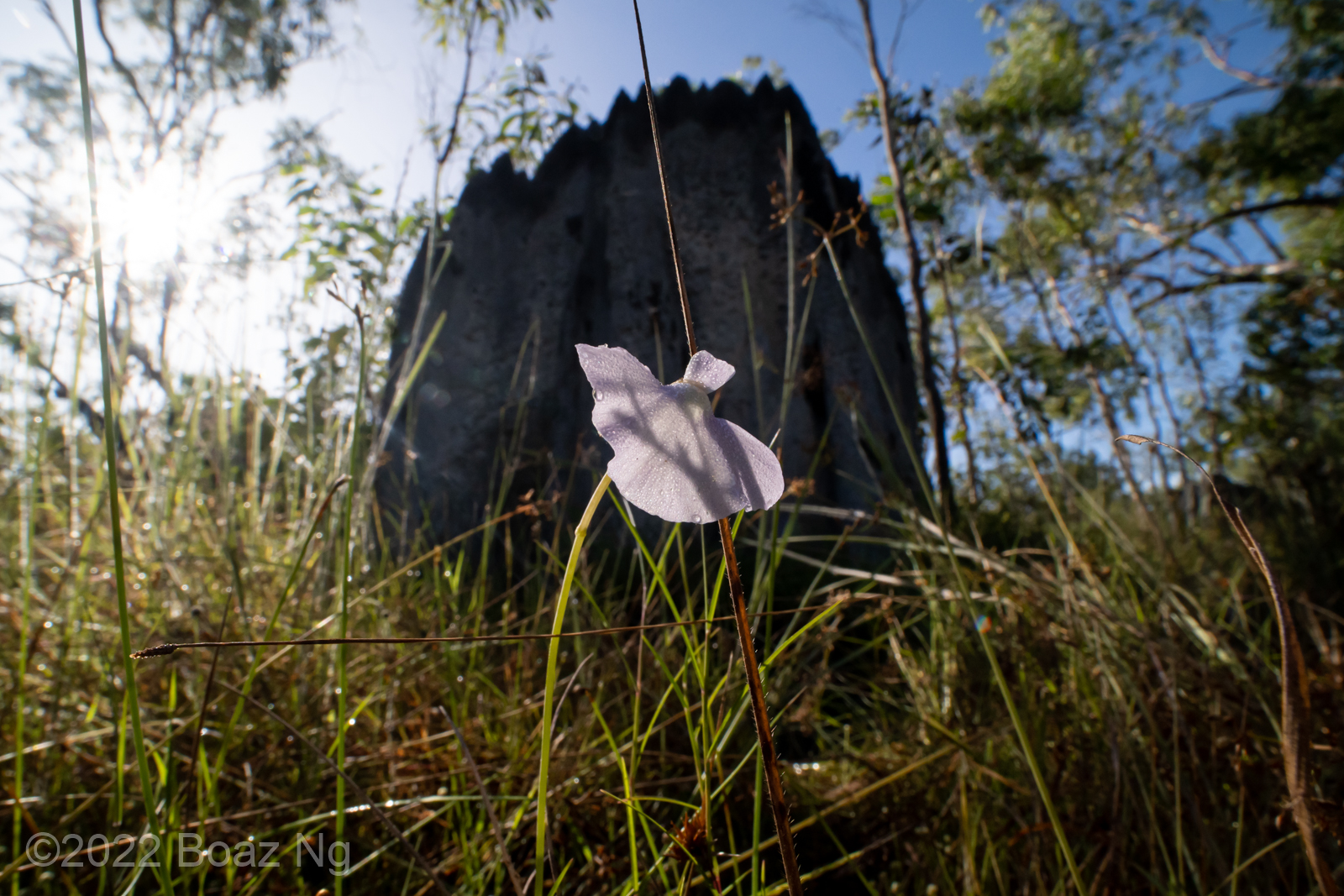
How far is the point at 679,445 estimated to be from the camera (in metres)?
0.37

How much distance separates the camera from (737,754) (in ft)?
3.81

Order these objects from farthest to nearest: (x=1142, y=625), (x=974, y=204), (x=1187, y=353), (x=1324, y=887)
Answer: (x=1187, y=353) → (x=974, y=204) → (x=1142, y=625) → (x=1324, y=887)

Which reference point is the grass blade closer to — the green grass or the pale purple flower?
the green grass

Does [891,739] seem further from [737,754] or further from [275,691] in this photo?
[275,691]

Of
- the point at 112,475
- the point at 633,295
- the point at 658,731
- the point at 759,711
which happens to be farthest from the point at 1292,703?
the point at 633,295

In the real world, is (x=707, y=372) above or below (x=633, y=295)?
below

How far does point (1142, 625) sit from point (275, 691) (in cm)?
137

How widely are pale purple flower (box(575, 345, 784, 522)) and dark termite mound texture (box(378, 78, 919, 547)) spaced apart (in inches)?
116

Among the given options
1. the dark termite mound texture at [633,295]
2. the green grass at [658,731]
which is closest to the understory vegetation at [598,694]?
the green grass at [658,731]

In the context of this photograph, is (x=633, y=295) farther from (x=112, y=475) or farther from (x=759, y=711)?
(x=759, y=711)

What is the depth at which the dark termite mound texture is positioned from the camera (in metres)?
3.63

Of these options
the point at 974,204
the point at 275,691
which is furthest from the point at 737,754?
the point at 974,204

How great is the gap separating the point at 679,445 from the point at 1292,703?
423 mm

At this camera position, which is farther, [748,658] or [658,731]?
[658,731]
